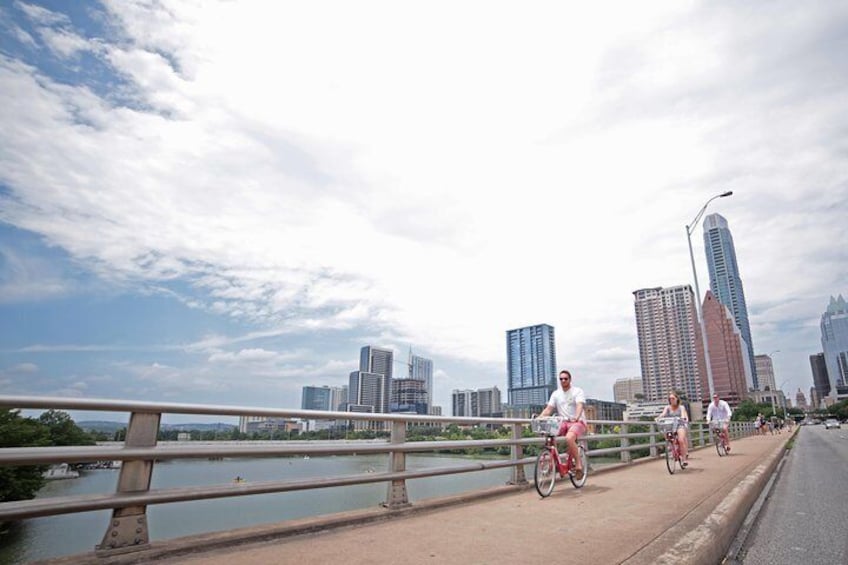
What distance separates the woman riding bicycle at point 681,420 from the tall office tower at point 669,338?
5164 centimetres

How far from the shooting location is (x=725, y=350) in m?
70.1

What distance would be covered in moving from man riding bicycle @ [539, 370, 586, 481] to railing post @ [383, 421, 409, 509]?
115 inches

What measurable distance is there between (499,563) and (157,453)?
260 cm

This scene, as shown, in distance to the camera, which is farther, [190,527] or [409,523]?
[190,527]

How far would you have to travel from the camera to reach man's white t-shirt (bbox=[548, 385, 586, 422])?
7777mm

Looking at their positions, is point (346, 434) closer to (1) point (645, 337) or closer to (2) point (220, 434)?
(2) point (220, 434)

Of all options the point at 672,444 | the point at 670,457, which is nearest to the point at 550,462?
the point at 670,457

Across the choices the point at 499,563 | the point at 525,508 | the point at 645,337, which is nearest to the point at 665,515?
the point at 525,508

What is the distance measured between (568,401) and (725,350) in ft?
245

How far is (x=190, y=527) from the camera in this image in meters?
31.1

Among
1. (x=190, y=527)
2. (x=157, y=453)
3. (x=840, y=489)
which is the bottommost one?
(x=190, y=527)

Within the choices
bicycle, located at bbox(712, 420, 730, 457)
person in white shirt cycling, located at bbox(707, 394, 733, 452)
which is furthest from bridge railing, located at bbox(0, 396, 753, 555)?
person in white shirt cycling, located at bbox(707, 394, 733, 452)

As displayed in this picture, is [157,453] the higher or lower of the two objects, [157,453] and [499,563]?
the higher

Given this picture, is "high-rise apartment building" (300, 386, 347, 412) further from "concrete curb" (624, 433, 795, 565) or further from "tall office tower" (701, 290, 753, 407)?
"concrete curb" (624, 433, 795, 565)
